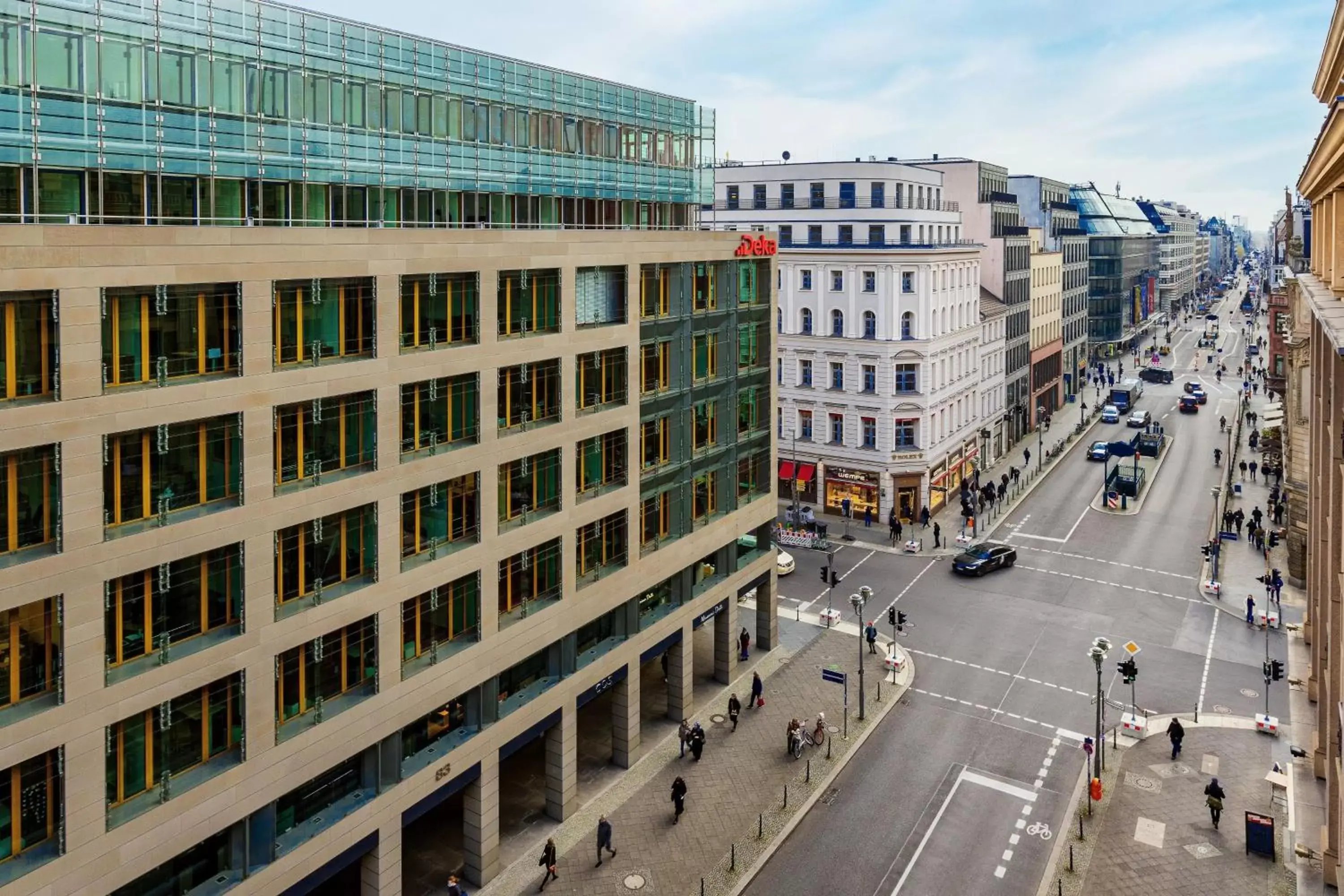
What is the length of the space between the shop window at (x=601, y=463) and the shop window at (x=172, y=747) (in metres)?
13.5

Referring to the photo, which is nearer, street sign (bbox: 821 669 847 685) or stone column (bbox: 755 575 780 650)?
Answer: street sign (bbox: 821 669 847 685)

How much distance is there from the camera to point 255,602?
22.9m

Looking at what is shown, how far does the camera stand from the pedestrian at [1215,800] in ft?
102

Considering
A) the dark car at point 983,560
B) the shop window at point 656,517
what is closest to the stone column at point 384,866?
the shop window at point 656,517

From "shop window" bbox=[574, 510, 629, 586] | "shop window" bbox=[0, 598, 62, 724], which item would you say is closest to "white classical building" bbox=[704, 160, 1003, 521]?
"shop window" bbox=[574, 510, 629, 586]

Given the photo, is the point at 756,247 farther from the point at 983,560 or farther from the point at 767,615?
the point at 983,560

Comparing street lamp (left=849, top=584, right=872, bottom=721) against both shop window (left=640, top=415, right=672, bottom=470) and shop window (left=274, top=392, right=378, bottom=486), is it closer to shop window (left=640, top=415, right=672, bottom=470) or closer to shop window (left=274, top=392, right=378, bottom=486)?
shop window (left=640, top=415, right=672, bottom=470)

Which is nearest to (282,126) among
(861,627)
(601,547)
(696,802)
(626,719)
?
(601,547)

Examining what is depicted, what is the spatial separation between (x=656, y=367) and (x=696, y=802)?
15.0m

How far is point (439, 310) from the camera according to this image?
90.8 feet

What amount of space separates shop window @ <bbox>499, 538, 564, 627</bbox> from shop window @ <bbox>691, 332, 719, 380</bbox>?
33.8 ft

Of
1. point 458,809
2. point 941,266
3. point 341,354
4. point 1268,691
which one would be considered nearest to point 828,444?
point 941,266


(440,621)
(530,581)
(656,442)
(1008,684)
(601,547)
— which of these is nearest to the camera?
(440,621)

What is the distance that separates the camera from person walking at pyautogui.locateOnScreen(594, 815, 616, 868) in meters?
29.6
